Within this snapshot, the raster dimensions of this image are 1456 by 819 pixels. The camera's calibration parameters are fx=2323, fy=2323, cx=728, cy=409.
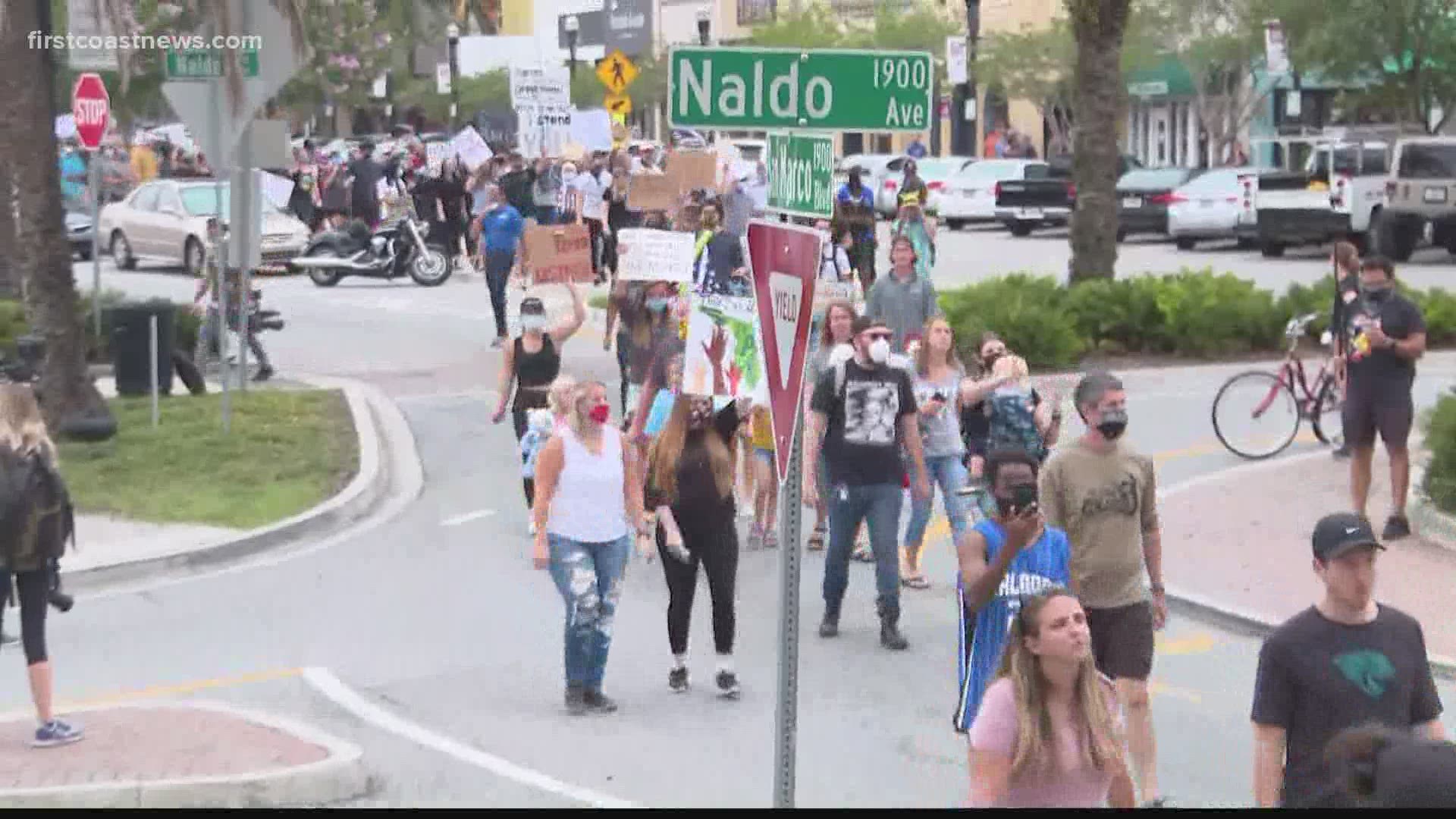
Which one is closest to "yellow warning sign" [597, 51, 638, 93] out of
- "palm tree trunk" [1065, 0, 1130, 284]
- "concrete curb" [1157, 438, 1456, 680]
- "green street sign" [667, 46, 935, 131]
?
"palm tree trunk" [1065, 0, 1130, 284]

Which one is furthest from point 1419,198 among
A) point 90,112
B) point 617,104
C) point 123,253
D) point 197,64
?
point 197,64

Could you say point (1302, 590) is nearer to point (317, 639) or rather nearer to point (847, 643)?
point (847, 643)

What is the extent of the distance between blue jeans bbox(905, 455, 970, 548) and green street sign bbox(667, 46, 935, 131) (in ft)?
18.3

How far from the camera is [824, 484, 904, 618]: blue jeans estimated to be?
1195cm

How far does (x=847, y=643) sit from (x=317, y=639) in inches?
111

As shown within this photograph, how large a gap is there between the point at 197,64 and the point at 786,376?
12.5 metres

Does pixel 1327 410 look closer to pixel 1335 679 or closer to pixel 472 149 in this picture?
pixel 1335 679

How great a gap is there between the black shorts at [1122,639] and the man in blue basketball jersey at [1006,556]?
58 centimetres

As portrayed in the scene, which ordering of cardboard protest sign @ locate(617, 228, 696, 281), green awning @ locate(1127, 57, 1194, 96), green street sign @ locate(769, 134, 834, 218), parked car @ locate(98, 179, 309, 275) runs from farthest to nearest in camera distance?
green awning @ locate(1127, 57, 1194, 96)
parked car @ locate(98, 179, 309, 275)
cardboard protest sign @ locate(617, 228, 696, 281)
green street sign @ locate(769, 134, 834, 218)

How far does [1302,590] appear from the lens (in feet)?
42.7

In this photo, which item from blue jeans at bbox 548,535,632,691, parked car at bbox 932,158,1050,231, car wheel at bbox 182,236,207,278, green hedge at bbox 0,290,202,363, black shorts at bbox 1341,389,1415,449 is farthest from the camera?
parked car at bbox 932,158,1050,231

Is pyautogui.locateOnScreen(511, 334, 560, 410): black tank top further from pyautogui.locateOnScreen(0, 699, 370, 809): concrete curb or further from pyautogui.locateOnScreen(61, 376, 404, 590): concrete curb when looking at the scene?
pyautogui.locateOnScreen(0, 699, 370, 809): concrete curb

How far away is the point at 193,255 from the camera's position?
124 feet

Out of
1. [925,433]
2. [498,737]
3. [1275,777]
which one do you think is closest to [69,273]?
[925,433]
